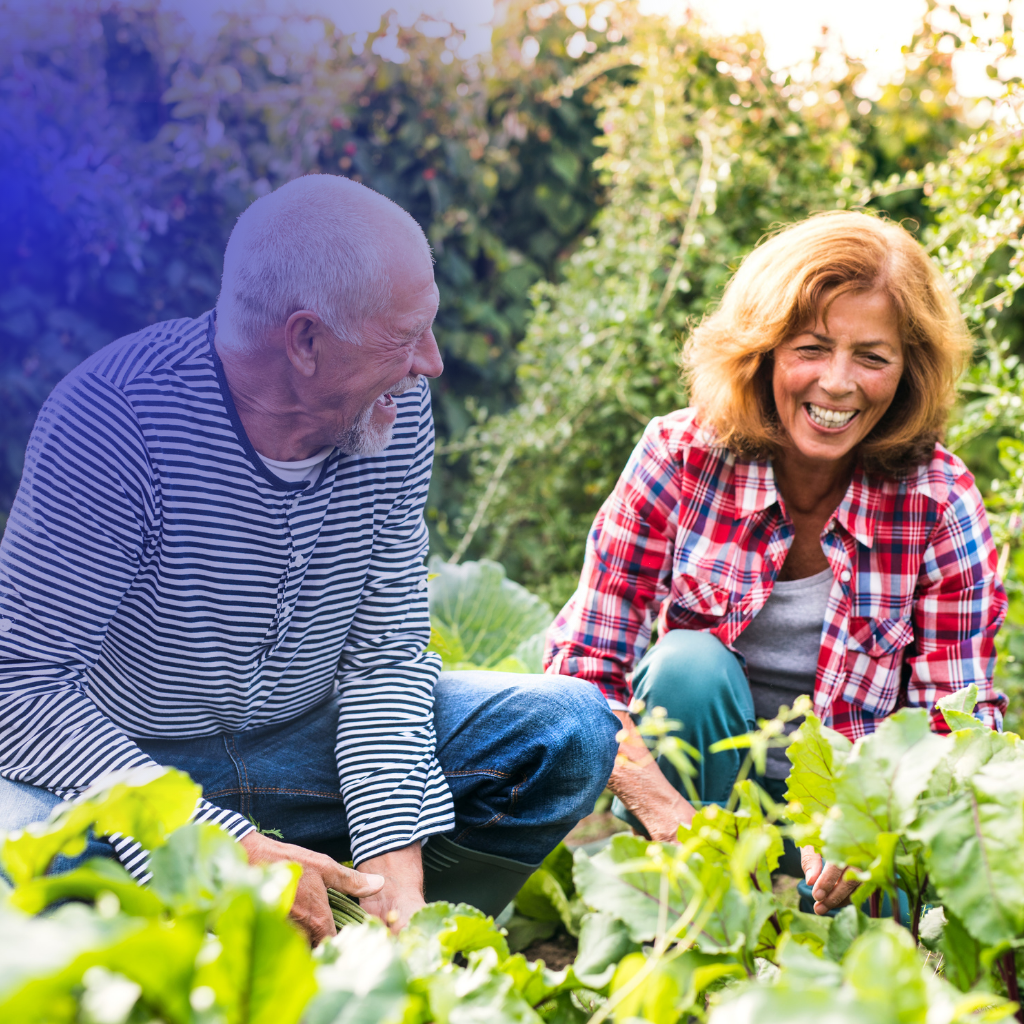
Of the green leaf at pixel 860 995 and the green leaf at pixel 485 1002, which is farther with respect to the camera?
the green leaf at pixel 485 1002

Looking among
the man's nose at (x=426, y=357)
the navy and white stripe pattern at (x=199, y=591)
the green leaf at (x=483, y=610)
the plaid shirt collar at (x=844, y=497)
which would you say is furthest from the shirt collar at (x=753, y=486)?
the green leaf at (x=483, y=610)

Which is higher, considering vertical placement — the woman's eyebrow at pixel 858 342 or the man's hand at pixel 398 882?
the woman's eyebrow at pixel 858 342

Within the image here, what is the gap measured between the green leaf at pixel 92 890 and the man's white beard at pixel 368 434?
811mm

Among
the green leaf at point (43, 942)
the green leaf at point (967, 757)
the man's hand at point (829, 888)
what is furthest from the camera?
the man's hand at point (829, 888)

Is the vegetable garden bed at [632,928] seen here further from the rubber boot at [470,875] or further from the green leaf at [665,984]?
the rubber boot at [470,875]

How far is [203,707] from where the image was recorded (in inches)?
55.8

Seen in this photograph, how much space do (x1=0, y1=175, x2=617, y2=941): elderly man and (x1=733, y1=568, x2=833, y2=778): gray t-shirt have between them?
39 cm

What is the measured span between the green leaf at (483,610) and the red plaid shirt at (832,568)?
0.78 meters

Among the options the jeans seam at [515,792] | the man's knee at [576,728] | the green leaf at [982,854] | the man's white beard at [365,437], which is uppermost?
the man's white beard at [365,437]

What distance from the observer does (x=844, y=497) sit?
1745 millimetres

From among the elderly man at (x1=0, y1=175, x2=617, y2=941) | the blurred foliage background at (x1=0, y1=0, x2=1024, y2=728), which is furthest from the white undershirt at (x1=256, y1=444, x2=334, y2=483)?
the blurred foliage background at (x1=0, y1=0, x2=1024, y2=728)

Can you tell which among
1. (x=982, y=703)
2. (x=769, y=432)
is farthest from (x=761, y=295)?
(x=982, y=703)

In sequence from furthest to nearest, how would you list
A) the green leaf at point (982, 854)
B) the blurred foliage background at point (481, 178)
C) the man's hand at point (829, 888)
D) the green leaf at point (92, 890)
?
the blurred foliage background at point (481, 178) < the man's hand at point (829, 888) < the green leaf at point (982, 854) < the green leaf at point (92, 890)

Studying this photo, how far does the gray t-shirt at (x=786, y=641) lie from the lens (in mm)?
1785
